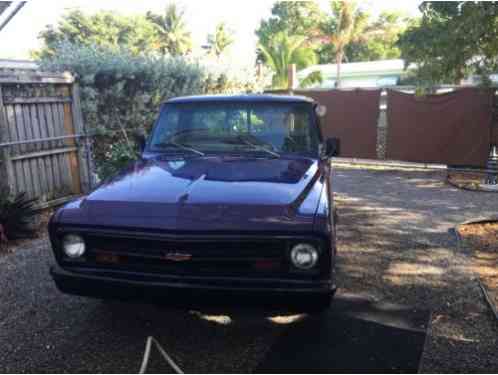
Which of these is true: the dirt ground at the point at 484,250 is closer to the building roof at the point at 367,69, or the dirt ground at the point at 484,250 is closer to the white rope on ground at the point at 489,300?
the white rope on ground at the point at 489,300

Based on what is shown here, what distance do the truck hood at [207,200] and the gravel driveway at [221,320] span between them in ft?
2.10

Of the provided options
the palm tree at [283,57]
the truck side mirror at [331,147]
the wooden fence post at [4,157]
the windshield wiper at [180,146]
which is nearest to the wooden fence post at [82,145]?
the wooden fence post at [4,157]

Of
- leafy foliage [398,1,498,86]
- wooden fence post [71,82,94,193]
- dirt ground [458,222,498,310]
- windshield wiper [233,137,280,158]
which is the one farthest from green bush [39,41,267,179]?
dirt ground [458,222,498,310]

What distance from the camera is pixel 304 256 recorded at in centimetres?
274

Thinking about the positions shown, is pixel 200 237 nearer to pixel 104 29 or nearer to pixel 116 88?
pixel 116 88

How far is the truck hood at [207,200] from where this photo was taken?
2750 millimetres

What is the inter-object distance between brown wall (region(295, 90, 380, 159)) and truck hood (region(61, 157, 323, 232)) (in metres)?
9.20

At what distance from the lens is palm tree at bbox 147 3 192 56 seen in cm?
3962

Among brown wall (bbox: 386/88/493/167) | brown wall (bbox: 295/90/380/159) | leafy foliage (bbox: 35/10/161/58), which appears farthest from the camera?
leafy foliage (bbox: 35/10/161/58)

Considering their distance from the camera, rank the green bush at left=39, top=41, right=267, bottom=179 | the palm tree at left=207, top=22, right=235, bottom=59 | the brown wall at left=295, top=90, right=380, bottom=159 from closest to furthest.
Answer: the green bush at left=39, top=41, right=267, bottom=179 < the brown wall at left=295, top=90, right=380, bottom=159 < the palm tree at left=207, top=22, right=235, bottom=59

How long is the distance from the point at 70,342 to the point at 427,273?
133 inches

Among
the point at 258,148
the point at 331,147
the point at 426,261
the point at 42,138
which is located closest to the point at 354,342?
the point at 258,148

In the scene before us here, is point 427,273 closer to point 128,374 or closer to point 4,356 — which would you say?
point 128,374

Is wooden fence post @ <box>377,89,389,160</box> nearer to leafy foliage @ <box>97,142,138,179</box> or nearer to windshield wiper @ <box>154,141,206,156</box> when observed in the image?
leafy foliage @ <box>97,142,138,179</box>
